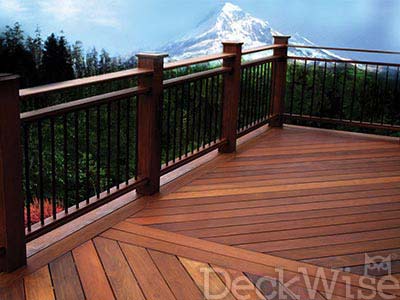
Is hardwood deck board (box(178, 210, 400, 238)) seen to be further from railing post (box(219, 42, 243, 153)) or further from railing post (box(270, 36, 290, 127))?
railing post (box(270, 36, 290, 127))

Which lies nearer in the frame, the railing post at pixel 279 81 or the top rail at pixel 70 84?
the top rail at pixel 70 84

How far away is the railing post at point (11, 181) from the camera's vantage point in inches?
91.0

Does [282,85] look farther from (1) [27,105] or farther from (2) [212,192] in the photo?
(1) [27,105]

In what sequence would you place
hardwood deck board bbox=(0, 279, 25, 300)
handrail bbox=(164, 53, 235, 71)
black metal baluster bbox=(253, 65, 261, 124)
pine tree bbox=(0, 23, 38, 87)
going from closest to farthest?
hardwood deck board bbox=(0, 279, 25, 300) < handrail bbox=(164, 53, 235, 71) < black metal baluster bbox=(253, 65, 261, 124) < pine tree bbox=(0, 23, 38, 87)

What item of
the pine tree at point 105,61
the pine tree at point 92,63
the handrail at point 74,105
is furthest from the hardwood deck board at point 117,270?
the pine tree at point 92,63

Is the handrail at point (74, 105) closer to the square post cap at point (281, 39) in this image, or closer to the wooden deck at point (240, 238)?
the wooden deck at point (240, 238)

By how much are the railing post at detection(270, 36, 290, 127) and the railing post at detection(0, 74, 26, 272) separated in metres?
3.67

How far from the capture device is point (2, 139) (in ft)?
7.66

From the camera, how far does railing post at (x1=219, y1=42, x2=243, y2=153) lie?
447cm

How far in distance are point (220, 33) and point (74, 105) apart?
7552 millimetres

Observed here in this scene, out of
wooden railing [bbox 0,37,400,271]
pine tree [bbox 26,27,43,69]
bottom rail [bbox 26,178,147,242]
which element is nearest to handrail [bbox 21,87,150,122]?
wooden railing [bbox 0,37,400,271]

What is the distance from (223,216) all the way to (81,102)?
111cm

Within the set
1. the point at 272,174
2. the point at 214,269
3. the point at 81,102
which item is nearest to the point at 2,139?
the point at 81,102

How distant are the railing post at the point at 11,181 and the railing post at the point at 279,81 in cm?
367
